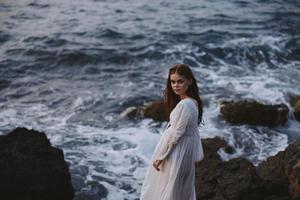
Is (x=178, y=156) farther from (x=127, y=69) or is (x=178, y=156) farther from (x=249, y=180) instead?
(x=127, y=69)

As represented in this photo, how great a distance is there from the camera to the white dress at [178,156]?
419 cm

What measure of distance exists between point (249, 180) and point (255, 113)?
3944 mm

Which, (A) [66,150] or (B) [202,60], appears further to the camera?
(B) [202,60]

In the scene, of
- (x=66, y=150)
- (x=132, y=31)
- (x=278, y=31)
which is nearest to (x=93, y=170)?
(x=66, y=150)

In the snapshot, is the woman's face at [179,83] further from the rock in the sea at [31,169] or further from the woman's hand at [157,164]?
the rock in the sea at [31,169]

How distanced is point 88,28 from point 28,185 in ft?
40.6

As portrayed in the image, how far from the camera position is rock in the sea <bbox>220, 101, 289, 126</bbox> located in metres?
9.83

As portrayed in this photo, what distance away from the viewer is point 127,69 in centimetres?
1424

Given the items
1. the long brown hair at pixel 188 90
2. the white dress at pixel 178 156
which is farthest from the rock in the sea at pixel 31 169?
the long brown hair at pixel 188 90

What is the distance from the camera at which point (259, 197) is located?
5.98 meters

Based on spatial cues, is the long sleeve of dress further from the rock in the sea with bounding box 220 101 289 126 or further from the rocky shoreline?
the rock in the sea with bounding box 220 101 289 126

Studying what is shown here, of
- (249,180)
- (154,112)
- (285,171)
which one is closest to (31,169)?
(249,180)

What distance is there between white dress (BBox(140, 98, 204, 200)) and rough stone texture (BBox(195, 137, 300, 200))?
1642mm

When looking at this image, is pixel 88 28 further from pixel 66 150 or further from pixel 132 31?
pixel 66 150
